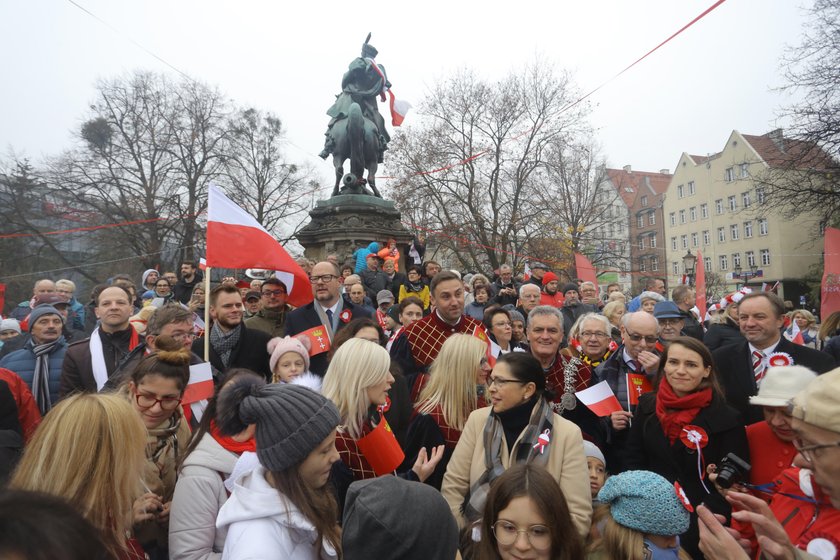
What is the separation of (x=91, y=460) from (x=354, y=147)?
1421 cm

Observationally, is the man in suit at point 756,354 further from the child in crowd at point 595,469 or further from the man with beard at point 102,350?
the man with beard at point 102,350

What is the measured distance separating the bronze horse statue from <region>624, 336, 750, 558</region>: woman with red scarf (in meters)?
13.1

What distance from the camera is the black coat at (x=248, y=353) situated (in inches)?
184

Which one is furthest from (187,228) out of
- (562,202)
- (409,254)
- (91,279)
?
(562,202)

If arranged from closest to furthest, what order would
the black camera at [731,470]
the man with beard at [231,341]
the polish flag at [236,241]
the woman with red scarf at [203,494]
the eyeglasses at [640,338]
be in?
1. the woman with red scarf at [203,494]
2. the black camera at [731,470]
3. the eyeglasses at [640,338]
4. the man with beard at [231,341]
5. the polish flag at [236,241]

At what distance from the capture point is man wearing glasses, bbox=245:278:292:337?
6008mm

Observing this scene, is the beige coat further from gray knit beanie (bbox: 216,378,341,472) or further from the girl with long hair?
gray knit beanie (bbox: 216,378,341,472)

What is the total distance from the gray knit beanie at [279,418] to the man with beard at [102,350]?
7.00ft

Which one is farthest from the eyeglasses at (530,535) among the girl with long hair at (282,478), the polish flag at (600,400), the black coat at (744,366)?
the black coat at (744,366)

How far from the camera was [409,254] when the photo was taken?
15.3 metres

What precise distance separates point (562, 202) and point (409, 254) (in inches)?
573

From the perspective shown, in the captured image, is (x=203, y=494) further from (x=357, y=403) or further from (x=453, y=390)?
(x=453, y=390)

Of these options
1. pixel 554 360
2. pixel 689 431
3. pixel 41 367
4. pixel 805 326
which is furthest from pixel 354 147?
pixel 689 431

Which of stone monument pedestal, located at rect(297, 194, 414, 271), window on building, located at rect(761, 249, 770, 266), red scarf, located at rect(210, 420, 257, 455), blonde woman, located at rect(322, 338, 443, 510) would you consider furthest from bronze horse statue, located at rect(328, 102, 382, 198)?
window on building, located at rect(761, 249, 770, 266)
